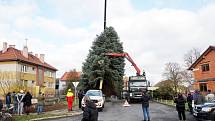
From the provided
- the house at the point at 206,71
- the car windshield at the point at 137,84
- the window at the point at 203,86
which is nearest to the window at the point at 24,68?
the car windshield at the point at 137,84

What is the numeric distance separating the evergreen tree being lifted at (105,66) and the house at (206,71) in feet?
35.4

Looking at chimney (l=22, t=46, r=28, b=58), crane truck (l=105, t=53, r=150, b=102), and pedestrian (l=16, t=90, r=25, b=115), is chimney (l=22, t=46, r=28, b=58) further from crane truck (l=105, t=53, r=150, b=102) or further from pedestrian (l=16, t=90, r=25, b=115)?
pedestrian (l=16, t=90, r=25, b=115)

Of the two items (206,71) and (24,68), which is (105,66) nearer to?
(206,71)

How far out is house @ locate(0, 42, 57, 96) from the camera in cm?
4978

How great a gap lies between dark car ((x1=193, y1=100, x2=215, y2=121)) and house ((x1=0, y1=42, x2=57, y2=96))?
31.2m

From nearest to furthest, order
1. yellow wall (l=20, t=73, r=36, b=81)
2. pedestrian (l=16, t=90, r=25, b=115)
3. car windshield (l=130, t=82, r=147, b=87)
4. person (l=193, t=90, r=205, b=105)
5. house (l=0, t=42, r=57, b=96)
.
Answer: person (l=193, t=90, r=205, b=105) < pedestrian (l=16, t=90, r=25, b=115) < car windshield (l=130, t=82, r=147, b=87) < house (l=0, t=42, r=57, b=96) < yellow wall (l=20, t=73, r=36, b=81)

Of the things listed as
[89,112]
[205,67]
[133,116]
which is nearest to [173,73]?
[205,67]

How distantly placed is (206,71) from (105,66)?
13609mm

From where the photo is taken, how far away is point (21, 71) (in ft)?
182

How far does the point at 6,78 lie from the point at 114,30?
63.7 ft

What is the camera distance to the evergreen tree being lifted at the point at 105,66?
137 ft

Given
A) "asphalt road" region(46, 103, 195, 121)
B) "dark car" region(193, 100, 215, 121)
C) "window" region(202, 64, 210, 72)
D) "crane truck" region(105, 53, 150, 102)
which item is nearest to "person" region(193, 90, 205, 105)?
"asphalt road" region(46, 103, 195, 121)

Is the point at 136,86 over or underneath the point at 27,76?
underneath

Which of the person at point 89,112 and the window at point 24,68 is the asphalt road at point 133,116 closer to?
the person at point 89,112
